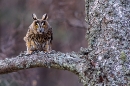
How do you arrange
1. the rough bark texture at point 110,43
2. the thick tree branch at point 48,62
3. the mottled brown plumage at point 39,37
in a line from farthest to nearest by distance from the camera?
the mottled brown plumage at point 39,37 → the thick tree branch at point 48,62 → the rough bark texture at point 110,43

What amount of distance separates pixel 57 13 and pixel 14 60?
7.03 meters

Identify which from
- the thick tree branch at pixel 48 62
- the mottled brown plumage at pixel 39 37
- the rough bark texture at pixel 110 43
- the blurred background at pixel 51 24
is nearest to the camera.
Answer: the rough bark texture at pixel 110 43

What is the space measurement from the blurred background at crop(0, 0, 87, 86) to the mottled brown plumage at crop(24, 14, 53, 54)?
353cm

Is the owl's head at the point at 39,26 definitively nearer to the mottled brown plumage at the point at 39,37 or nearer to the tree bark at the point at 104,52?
the mottled brown plumage at the point at 39,37

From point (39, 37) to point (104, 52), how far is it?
1.85 m

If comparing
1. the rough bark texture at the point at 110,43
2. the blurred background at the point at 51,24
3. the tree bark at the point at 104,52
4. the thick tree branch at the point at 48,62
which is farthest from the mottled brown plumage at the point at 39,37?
the blurred background at the point at 51,24

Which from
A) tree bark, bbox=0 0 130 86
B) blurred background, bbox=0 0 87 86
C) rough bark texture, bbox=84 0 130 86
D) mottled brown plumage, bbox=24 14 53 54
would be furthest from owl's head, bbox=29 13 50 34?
blurred background, bbox=0 0 87 86

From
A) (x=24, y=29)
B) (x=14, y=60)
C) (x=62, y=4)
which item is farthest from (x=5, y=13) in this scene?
(x=14, y=60)

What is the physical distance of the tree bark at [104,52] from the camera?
3.17 metres

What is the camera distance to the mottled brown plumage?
4.93m

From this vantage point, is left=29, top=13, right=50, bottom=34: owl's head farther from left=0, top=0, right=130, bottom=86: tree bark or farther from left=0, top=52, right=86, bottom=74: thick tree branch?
left=0, top=0, right=130, bottom=86: tree bark

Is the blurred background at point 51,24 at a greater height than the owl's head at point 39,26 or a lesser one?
greater

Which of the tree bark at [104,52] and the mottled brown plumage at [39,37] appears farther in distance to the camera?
the mottled brown plumage at [39,37]

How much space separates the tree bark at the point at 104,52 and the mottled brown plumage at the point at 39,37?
147 cm
